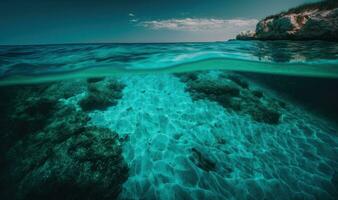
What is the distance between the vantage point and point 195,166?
19.3 feet

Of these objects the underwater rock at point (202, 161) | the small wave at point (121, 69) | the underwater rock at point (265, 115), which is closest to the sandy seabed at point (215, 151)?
the underwater rock at point (202, 161)

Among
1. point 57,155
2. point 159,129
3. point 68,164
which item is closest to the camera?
point 68,164

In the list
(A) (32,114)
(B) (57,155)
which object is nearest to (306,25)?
(B) (57,155)

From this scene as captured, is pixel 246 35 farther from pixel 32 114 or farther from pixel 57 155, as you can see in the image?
pixel 32 114

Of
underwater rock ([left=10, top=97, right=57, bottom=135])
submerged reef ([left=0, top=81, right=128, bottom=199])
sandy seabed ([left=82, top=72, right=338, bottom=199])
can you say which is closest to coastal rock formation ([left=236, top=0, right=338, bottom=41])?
sandy seabed ([left=82, top=72, right=338, bottom=199])

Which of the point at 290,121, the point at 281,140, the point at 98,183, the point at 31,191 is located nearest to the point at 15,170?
the point at 31,191

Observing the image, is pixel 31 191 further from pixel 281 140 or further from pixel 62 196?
pixel 281 140

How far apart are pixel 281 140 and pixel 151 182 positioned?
6.32 meters

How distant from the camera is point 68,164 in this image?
5.85 metres

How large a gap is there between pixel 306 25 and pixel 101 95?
1545 cm

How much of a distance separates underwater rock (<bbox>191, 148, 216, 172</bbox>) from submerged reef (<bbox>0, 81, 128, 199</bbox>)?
260 cm

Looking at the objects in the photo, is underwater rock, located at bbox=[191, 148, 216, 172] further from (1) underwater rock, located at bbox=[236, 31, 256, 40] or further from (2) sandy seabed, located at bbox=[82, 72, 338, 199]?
(1) underwater rock, located at bbox=[236, 31, 256, 40]

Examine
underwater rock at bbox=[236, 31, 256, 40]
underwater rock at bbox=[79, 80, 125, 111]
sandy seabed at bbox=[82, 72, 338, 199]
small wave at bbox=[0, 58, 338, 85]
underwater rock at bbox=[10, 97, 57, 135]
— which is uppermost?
underwater rock at bbox=[236, 31, 256, 40]

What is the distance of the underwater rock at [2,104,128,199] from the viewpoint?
17.4ft
